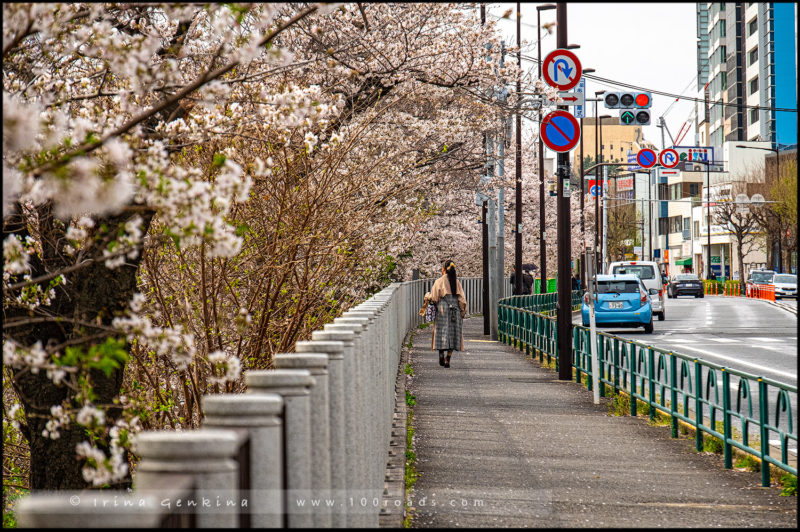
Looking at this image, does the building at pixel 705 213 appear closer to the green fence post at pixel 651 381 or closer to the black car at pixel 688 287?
the black car at pixel 688 287

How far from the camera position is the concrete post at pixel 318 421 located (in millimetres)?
3775

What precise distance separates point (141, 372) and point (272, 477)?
7159mm

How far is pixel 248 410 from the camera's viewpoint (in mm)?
2867

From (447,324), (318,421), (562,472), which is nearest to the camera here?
(318,421)

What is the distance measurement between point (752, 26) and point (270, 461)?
100584mm

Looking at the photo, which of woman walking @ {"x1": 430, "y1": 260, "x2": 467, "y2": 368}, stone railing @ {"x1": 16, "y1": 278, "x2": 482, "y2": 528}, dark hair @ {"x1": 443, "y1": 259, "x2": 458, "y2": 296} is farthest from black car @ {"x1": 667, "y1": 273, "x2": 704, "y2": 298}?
stone railing @ {"x1": 16, "y1": 278, "x2": 482, "y2": 528}

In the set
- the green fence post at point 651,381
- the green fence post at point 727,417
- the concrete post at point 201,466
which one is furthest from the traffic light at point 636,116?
the concrete post at point 201,466

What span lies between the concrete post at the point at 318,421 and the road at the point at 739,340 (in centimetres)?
499

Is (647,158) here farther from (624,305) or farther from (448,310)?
(448,310)

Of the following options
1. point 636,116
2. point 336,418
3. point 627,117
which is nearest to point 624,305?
point 627,117

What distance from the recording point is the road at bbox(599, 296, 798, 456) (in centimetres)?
1739

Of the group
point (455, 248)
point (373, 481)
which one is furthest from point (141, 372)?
point (455, 248)

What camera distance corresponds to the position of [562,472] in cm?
884

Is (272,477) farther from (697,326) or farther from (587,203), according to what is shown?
(587,203)
